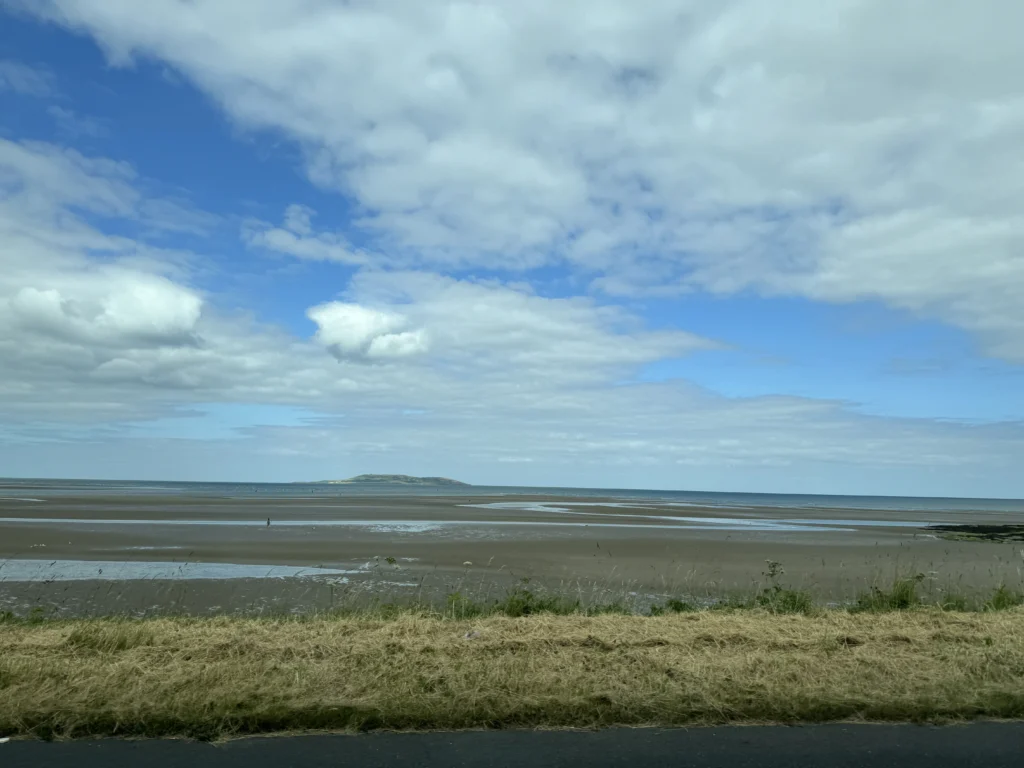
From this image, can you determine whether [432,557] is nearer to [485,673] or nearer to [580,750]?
[485,673]

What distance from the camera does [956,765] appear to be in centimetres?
543

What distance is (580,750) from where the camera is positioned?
5645mm

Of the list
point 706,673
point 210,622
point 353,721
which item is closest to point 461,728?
point 353,721

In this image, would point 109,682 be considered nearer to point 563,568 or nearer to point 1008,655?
point 1008,655

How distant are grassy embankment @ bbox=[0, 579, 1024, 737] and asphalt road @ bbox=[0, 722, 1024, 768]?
25 cm

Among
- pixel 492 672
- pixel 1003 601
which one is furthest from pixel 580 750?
pixel 1003 601

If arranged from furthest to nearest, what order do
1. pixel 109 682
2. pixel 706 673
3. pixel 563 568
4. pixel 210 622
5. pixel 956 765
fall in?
pixel 563 568, pixel 210 622, pixel 706 673, pixel 109 682, pixel 956 765

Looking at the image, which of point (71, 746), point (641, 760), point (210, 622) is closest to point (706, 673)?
point (641, 760)

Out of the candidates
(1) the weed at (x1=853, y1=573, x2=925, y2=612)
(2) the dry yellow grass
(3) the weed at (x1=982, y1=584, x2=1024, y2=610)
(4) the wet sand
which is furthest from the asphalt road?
(4) the wet sand

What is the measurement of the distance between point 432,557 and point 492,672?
18.5 metres

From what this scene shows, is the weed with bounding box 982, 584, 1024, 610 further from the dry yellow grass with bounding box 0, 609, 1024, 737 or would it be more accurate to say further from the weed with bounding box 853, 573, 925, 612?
the dry yellow grass with bounding box 0, 609, 1024, 737

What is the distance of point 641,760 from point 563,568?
1794cm

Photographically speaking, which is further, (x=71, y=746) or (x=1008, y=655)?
(x=1008, y=655)

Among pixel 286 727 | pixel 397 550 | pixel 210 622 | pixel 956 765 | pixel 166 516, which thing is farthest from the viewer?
pixel 166 516
